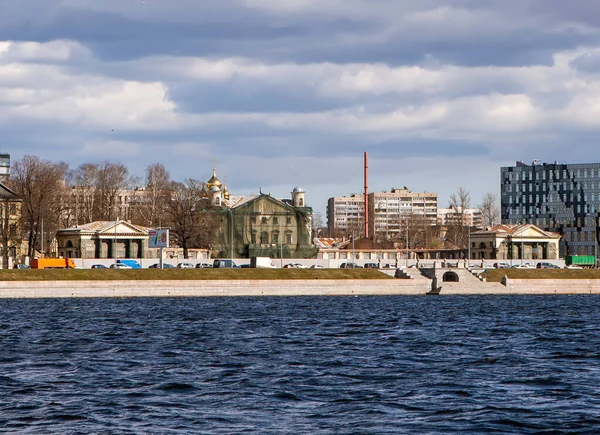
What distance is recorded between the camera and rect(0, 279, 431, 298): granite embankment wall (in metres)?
93.8

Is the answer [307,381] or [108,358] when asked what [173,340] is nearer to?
[108,358]

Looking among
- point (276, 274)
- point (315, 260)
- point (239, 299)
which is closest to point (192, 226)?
point (315, 260)

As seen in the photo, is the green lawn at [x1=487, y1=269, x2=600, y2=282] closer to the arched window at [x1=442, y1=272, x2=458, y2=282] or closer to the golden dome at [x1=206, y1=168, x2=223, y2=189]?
the arched window at [x1=442, y1=272, x2=458, y2=282]

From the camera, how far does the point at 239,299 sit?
98.0 m

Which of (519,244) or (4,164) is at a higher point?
(4,164)

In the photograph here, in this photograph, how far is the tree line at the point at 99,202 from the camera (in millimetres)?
130750

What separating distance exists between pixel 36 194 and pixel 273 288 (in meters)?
39.9

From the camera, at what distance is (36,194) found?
13088cm

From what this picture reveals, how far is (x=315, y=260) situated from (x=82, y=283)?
44923mm

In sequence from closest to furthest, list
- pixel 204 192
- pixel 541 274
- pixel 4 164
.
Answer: pixel 541 274 → pixel 204 192 → pixel 4 164

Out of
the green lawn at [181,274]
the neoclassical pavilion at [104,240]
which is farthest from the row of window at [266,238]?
the green lawn at [181,274]

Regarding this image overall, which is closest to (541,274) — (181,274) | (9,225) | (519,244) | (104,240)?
(519,244)

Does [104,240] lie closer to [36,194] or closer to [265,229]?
[36,194]

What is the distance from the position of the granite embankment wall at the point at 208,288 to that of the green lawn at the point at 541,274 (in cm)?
1100
